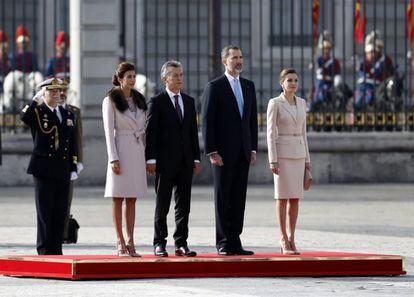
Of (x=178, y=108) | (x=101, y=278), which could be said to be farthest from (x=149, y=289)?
(x=178, y=108)

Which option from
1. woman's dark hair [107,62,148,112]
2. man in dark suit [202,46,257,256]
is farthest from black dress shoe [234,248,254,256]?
woman's dark hair [107,62,148,112]

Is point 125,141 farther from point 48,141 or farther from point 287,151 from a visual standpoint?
point 287,151

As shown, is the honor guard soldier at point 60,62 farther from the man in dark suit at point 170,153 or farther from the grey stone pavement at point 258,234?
the man in dark suit at point 170,153

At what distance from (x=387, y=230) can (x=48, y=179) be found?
5212mm

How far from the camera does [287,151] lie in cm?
1645

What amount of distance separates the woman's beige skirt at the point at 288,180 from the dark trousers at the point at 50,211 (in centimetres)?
175

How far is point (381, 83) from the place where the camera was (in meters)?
27.7

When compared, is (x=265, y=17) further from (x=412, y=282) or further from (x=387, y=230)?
(x=412, y=282)

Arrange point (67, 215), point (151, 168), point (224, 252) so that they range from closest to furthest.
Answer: point (151, 168), point (224, 252), point (67, 215)

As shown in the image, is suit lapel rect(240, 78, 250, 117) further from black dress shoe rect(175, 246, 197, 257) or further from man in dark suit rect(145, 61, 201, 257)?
black dress shoe rect(175, 246, 197, 257)

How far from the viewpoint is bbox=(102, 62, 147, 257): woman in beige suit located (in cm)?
1567

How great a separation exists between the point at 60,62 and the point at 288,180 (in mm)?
12047

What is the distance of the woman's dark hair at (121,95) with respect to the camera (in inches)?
617

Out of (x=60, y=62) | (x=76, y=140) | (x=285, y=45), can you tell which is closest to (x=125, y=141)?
(x=76, y=140)
